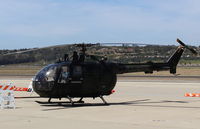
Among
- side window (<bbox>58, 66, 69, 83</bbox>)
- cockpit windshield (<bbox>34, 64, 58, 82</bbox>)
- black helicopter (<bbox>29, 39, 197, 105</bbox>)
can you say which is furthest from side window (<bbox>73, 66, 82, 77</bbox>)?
cockpit windshield (<bbox>34, 64, 58, 82</bbox>)

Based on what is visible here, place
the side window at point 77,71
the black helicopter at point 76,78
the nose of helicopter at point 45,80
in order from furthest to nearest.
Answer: the side window at point 77,71 → the black helicopter at point 76,78 → the nose of helicopter at point 45,80

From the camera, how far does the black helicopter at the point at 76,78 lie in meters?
19.0

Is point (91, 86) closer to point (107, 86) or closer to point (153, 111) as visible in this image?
point (107, 86)

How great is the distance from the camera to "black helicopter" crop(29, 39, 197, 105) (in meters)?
19.0

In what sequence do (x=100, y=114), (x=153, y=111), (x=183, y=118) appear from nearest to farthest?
1. (x=183, y=118)
2. (x=100, y=114)
3. (x=153, y=111)

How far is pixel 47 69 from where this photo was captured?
63.2ft

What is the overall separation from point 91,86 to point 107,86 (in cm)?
92

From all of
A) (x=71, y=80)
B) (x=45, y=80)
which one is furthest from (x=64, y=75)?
(x=45, y=80)

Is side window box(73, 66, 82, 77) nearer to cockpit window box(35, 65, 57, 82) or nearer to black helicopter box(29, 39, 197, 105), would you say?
black helicopter box(29, 39, 197, 105)

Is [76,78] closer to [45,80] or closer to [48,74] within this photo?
[48,74]

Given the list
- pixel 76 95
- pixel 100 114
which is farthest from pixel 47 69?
pixel 100 114

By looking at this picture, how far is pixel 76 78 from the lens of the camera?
19.3 m

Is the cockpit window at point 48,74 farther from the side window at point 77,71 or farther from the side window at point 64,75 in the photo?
the side window at point 77,71

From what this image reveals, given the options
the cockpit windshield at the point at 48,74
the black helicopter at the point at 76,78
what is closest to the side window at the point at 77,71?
the black helicopter at the point at 76,78
